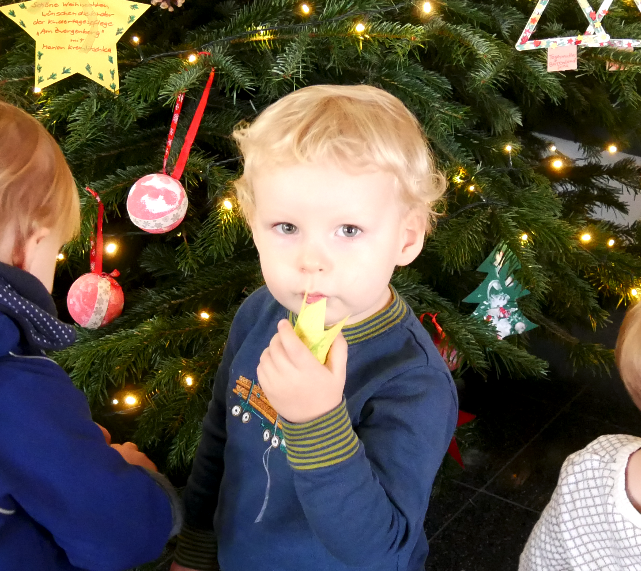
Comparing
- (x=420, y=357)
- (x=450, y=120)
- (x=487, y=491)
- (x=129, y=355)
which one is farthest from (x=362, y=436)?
(x=487, y=491)

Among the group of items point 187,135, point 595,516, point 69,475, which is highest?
point 187,135

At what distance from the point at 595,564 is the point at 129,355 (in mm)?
784

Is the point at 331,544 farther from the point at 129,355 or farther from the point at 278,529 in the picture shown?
the point at 129,355

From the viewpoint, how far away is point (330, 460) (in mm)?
642

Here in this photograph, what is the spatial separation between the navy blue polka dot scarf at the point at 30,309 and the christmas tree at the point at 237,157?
341mm

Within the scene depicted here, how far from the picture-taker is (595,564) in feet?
2.81

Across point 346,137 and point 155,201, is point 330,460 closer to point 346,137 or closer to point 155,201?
point 346,137

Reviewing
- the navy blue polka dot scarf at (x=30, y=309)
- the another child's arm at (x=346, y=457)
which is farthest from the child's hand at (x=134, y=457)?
the another child's arm at (x=346, y=457)

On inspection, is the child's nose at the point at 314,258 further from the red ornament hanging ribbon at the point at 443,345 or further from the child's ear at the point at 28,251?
the red ornament hanging ribbon at the point at 443,345

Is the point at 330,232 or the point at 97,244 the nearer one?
the point at 330,232

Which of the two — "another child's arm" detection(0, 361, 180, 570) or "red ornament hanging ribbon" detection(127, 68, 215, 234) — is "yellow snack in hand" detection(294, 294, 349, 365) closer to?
"another child's arm" detection(0, 361, 180, 570)

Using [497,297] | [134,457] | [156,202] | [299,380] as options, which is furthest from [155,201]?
[497,297]

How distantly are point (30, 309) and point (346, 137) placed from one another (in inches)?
15.8

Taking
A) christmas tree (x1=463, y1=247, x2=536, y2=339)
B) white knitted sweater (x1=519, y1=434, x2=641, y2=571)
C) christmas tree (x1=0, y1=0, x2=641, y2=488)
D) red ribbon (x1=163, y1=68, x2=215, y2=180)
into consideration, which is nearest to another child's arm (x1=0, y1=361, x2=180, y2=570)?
christmas tree (x1=0, y1=0, x2=641, y2=488)
